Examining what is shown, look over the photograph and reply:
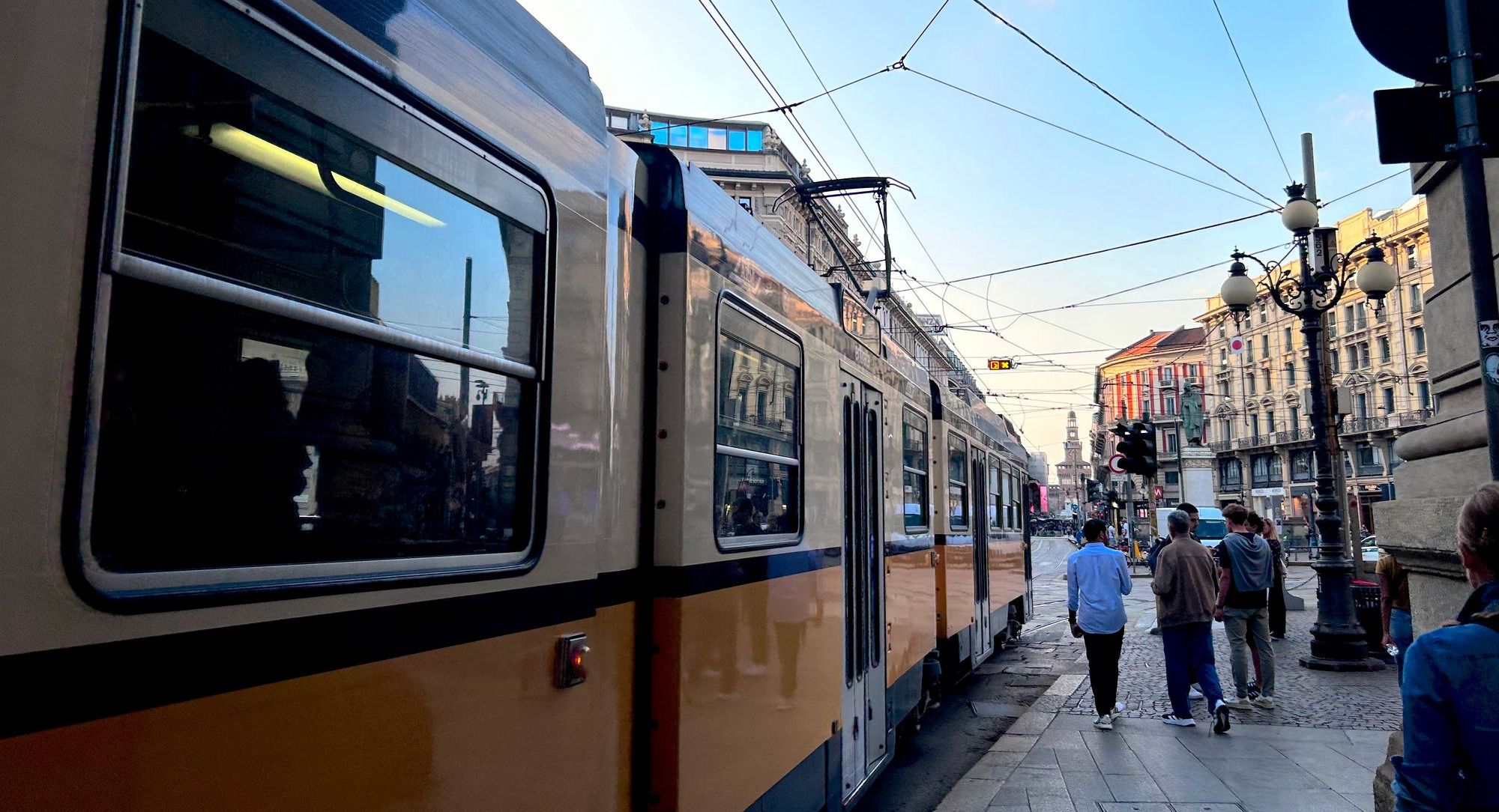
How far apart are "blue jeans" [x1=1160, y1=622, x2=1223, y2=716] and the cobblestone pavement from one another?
60 cm

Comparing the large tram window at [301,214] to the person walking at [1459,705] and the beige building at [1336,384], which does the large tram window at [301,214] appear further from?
the beige building at [1336,384]

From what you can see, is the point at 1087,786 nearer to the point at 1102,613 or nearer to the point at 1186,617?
the point at 1102,613

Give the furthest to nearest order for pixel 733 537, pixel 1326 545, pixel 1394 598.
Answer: pixel 1326 545, pixel 1394 598, pixel 733 537

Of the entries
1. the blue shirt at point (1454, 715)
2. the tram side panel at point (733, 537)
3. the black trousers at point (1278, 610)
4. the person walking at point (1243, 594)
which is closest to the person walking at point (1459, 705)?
the blue shirt at point (1454, 715)

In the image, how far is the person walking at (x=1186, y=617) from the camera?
7543 millimetres

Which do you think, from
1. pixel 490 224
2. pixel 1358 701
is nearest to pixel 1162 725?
pixel 1358 701

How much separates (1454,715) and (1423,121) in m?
2.02

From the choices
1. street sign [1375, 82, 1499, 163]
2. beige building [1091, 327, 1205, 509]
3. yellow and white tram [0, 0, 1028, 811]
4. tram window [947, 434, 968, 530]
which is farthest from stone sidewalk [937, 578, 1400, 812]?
beige building [1091, 327, 1205, 509]

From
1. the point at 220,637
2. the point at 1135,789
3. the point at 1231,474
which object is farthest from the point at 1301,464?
the point at 220,637

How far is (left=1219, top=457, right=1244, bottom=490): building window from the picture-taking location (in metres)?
70.6

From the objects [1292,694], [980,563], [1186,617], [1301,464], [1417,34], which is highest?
[1301,464]

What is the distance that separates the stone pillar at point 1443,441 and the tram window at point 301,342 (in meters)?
3.94

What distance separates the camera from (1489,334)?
2848mm

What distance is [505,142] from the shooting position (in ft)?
7.86
